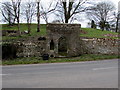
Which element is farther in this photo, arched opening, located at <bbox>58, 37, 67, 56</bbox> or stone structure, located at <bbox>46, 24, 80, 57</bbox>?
arched opening, located at <bbox>58, 37, 67, 56</bbox>

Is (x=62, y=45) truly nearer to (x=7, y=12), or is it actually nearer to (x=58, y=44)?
(x=58, y=44)

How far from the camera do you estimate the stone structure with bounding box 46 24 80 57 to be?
819 inches

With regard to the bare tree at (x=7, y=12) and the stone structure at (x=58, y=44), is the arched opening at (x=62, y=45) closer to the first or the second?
the stone structure at (x=58, y=44)

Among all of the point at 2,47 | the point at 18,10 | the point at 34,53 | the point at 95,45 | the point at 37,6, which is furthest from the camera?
the point at 37,6

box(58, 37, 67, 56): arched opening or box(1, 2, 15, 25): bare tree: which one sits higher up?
box(1, 2, 15, 25): bare tree

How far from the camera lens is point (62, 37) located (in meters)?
22.0

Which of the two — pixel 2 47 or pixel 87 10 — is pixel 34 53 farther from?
pixel 87 10

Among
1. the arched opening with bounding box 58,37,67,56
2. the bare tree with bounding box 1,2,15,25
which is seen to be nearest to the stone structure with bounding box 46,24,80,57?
the arched opening with bounding box 58,37,67,56

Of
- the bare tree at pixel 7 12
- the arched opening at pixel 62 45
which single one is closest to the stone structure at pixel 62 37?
the arched opening at pixel 62 45

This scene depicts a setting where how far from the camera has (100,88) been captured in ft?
22.7

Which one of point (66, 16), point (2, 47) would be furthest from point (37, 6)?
point (2, 47)

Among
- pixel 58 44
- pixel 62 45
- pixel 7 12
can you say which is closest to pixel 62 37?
pixel 58 44

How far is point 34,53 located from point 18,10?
30.6 feet

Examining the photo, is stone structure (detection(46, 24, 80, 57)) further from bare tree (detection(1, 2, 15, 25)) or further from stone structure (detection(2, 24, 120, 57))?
bare tree (detection(1, 2, 15, 25))
